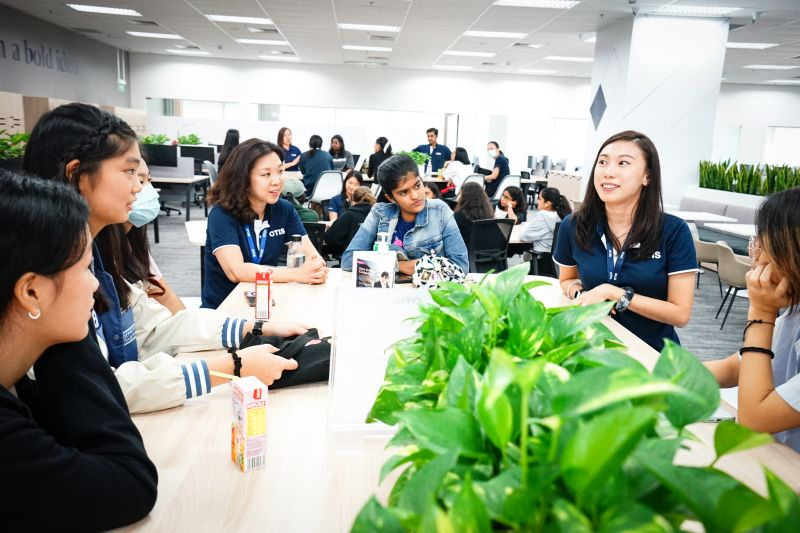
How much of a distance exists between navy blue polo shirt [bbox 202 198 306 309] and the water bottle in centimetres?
15

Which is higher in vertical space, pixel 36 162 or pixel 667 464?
pixel 36 162

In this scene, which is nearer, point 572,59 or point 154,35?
point 154,35

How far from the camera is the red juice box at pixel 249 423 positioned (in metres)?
1.15

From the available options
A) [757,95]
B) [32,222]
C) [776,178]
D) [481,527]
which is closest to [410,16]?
[776,178]

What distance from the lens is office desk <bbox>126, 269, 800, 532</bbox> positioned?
1.05 m

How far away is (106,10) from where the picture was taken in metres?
9.41

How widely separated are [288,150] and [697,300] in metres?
6.92

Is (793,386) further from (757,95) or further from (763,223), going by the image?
(757,95)

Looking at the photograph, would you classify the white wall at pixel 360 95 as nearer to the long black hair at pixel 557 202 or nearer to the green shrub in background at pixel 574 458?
the long black hair at pixel 557 202

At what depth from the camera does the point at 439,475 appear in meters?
→ 0.55

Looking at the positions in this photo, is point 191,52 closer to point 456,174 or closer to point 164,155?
point 164,155

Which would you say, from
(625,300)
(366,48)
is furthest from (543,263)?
(366,48)

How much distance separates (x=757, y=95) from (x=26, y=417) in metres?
18.3

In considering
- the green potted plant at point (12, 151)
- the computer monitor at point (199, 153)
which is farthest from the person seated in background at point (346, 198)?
the computer monitor at point (199, 153)
